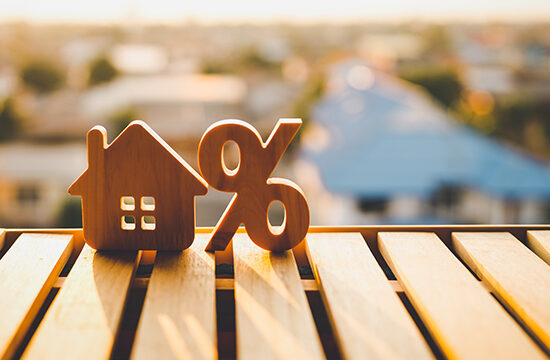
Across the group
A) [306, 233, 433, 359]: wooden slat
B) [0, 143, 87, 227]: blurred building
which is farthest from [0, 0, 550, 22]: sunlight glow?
[306, 233, 433, 359]: wooden slat

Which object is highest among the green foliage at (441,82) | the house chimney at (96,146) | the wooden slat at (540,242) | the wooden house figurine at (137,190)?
the green foliage at (441,82)

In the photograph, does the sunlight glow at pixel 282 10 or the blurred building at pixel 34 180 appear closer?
the blurred building at pixel 34 180

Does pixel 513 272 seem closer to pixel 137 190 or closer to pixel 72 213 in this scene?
pixel 137 190

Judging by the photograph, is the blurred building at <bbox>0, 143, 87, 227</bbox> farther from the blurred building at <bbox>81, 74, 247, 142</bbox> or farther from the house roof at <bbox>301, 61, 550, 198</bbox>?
the house roof at <bbox>301, 61, 550, 198</bbox>

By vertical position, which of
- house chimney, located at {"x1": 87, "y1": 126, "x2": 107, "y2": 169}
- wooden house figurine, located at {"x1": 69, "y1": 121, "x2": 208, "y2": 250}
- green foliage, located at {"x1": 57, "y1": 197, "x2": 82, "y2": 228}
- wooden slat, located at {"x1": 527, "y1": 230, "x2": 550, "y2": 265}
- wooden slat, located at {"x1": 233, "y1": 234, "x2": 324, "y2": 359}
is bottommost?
green foliage, located at {"x1": 57, "y1": 197, "x2": 82, "y2": 228}

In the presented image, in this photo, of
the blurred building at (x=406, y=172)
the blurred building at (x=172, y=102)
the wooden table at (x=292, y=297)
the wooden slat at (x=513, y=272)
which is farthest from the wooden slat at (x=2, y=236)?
the blurred building at (x=172, y=102)

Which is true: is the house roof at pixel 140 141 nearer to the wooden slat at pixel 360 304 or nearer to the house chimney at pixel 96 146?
the house chimney at pixel 96 146
